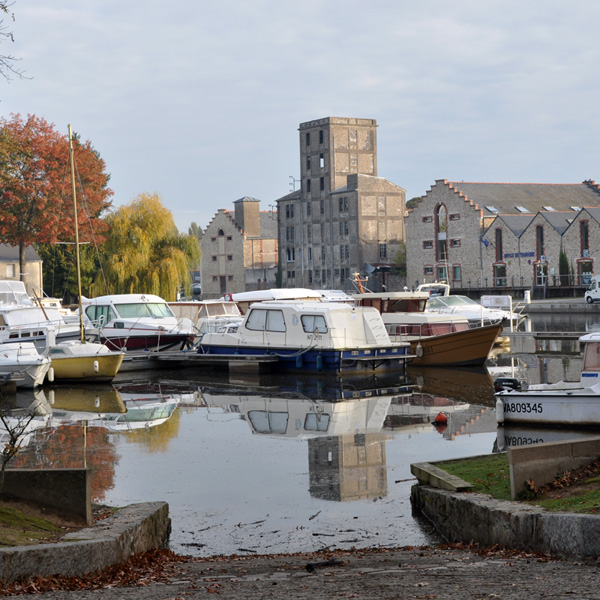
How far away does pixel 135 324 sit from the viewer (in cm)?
3397

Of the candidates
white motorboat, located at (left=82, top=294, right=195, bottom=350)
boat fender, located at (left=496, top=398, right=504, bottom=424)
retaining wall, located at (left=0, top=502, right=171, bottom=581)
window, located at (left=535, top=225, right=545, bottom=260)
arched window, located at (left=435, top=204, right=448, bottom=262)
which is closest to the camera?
retaining wall, located at (left=0, top=502, right=171, bottom=581)

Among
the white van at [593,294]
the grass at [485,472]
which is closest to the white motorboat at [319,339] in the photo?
the grass at [485,472]

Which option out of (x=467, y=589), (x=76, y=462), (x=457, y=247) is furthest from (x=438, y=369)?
(x=457, y=247)

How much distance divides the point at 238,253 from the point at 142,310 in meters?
71.0

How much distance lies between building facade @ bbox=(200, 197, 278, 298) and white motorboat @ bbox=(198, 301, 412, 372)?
74.8 metres

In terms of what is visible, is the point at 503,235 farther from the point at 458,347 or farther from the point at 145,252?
the point at 458,347

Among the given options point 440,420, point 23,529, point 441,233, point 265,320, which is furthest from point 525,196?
point 23,529

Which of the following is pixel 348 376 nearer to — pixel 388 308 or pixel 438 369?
pixel 438 369

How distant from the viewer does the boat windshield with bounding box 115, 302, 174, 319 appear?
113 ft

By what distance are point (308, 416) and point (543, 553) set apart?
Answer: 12.6 m

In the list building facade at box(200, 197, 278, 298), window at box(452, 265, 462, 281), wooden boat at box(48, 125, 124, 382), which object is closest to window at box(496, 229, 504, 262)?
window at box(452, 265, 462, 281)

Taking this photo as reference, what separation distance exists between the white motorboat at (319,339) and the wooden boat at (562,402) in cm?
1092

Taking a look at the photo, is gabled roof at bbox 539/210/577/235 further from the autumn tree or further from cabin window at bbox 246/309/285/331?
cabin window at bbox 246/309/285/331

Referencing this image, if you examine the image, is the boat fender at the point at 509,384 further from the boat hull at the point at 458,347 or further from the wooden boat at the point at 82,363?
the wooden boat at the point at 82,363
